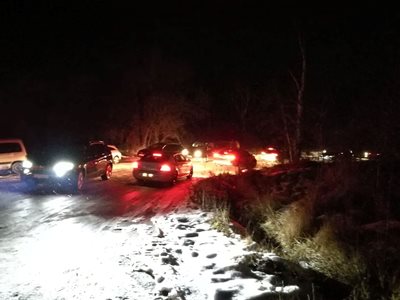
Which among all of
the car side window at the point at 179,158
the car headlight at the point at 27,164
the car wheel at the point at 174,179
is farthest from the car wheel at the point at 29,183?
the car side window at the point at 179,158

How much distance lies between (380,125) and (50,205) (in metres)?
10.6

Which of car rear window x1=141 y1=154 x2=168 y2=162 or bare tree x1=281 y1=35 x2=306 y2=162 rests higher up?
bare tree x1=281 y1=35 x2=306 y2=162

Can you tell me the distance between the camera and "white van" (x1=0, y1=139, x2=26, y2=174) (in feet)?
66.8

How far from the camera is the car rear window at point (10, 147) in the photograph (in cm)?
2067

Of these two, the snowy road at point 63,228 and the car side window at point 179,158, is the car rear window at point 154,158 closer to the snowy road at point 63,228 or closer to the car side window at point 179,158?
the car side window at point 179,158

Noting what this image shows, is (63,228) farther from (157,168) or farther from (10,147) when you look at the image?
(10,147)

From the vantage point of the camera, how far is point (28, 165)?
16.7 metres

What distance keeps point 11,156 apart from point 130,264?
14925mm

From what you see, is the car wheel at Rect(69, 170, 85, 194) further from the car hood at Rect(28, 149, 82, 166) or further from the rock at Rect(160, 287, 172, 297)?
the rock at Rect(160, 287, 172, 297)

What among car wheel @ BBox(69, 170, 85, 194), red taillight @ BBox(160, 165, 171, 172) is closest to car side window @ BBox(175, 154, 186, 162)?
red taillight @ BBox(160, 165, 171, 172)

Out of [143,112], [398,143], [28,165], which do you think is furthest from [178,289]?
[143,112]

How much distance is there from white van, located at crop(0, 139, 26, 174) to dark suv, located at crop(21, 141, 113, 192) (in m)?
3.50

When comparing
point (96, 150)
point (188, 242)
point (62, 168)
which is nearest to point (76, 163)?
point (62, 168)

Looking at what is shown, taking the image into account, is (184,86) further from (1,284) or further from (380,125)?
(1,284)
